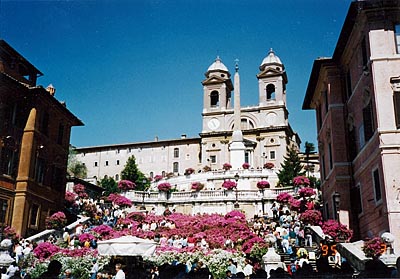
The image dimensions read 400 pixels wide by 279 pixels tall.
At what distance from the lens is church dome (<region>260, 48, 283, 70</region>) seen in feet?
300

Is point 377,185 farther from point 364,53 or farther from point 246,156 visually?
point 246,156

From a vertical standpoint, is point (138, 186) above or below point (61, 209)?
above

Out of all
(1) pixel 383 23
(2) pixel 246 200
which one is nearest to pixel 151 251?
(1) pixel 383 23

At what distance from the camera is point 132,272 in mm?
18484

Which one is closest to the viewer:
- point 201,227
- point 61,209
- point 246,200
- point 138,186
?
point 201,227

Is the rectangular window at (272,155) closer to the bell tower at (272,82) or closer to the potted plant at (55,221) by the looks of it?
the bell tower at (272,82)

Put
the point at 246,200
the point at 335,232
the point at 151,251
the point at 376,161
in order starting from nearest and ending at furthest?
the point at 151,251 < the point at 376,161 < the point at 335,232 < the point at 246,200

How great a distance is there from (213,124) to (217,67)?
13380 mm

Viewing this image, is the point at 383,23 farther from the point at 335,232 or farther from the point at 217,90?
the point at 217,90

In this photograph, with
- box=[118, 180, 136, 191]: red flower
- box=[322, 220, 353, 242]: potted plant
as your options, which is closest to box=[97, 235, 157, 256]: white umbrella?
box=[322, 220, 353, 242]: potted plant

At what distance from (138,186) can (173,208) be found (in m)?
27.1

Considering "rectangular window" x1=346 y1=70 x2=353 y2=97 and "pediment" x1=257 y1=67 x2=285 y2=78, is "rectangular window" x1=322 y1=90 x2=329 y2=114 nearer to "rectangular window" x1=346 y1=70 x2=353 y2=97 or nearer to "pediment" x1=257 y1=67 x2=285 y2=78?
"rectangular window" x1=346 y1=70 x2=353 y2=97

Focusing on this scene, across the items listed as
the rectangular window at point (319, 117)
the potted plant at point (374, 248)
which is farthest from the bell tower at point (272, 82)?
the potted plant at point (374, 248)

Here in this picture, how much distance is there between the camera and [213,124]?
8944 cm
